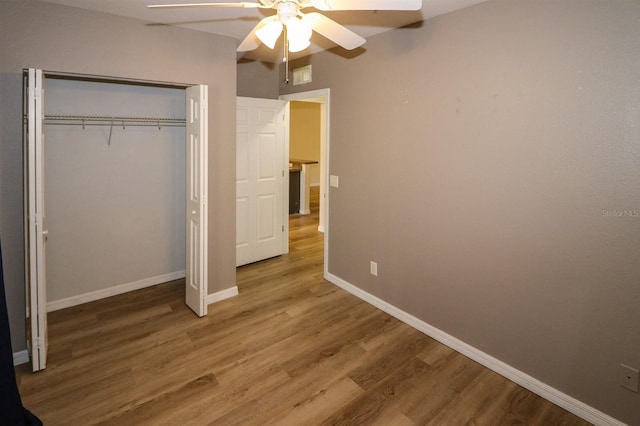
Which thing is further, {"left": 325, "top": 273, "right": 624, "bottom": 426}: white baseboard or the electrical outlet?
{"left": 325, "top": 273, "right": 624, "bottom": 426}: white baseboard

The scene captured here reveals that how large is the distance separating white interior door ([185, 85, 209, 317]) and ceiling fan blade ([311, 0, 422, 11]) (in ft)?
5.37

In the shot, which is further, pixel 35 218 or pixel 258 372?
pixel 258 372

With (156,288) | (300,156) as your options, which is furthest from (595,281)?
(300,156)

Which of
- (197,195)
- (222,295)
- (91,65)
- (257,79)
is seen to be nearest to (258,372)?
(222,295)

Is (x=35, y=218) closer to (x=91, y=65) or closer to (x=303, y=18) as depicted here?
(x=91, y=65)

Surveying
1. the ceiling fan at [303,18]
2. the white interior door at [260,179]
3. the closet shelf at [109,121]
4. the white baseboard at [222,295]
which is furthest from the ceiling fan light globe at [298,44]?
the white baseboard at [222,295]

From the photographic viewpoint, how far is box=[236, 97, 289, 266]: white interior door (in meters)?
4.45

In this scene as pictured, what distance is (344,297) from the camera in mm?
3791

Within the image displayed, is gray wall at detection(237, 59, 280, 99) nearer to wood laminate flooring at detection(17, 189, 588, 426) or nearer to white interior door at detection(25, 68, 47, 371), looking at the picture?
white interior door at detection(25, 68, 47, 371)

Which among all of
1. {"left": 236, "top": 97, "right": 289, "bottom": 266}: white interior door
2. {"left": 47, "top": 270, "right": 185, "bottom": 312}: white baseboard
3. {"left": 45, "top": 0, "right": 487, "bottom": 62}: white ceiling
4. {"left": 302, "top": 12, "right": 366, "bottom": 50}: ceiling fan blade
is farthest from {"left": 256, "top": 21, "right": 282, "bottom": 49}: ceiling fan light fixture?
{"left": 47, "top": 270, "right": 185, "bottom": 312}: white baseboard

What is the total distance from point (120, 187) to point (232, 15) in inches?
80.8

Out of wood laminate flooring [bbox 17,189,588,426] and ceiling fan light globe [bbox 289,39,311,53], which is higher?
ceiling fan light globe [bbox 289,39,311,53]

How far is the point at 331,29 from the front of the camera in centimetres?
202

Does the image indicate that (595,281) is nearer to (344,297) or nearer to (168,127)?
(344,297)
